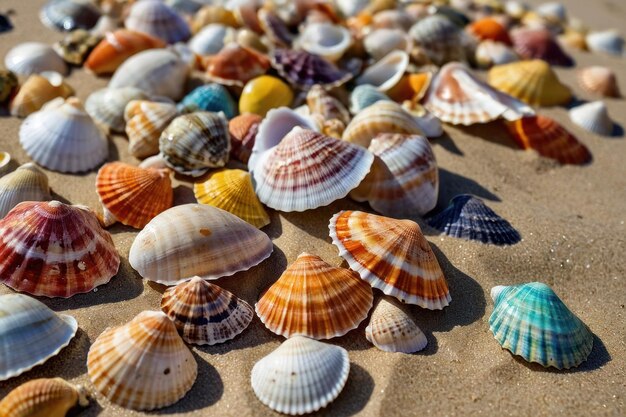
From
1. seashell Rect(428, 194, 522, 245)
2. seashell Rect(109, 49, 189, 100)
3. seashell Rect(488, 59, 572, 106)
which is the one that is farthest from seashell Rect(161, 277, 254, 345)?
seashell Rect(488, 59, 572, 106)

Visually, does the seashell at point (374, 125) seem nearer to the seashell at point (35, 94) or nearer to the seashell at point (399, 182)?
the seashell at point (399, 182)

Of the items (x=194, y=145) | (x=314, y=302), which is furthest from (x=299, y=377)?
(x=194, y=145)

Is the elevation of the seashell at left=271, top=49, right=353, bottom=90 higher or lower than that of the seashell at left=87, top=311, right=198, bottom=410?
higher

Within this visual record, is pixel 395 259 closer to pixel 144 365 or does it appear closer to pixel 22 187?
pixel 144 365

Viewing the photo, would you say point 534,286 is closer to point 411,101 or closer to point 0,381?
point 411,101

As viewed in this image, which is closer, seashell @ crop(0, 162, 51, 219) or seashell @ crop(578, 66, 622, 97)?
seashell @ crop(0, 162, 51, 219)

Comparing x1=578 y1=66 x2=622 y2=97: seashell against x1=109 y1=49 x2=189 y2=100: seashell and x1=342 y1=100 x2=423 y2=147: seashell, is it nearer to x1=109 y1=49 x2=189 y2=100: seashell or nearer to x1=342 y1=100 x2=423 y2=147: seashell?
x1=342 y1=100 x2=423 y2=147: seashell

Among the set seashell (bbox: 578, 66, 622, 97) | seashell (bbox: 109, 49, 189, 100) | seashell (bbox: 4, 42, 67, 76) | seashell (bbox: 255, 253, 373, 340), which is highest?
seashell (bbox: 4, 42, 67, 76)
